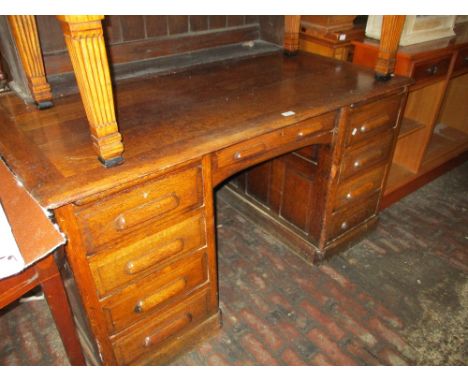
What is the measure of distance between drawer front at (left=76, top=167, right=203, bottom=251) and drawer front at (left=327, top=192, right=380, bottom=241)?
1122mm

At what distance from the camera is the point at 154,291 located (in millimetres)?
1630

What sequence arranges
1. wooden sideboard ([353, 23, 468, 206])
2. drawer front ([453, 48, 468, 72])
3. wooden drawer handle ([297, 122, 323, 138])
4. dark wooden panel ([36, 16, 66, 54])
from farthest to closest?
drawer front ([453, 48, 468, 72])
wooden sideboard ([353, 23, 468, 206])
dark wooden panel ([36, 16, 66, 54])
wooden drawer handle ([297, 122, 323, 138])

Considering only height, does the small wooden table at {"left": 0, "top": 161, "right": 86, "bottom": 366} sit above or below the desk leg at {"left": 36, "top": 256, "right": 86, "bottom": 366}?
above

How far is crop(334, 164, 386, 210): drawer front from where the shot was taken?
2.25 m

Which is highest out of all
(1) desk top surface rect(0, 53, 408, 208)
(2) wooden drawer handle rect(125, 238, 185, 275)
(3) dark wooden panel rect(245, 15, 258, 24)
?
(3) dark wooden panel rect(245, 15, 258, 24)

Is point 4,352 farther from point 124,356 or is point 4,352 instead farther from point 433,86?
point 433,86

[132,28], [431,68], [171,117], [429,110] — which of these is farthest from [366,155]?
[132,28]

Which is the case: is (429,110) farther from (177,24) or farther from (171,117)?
(171,117)

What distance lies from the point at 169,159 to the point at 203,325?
100 centimetres

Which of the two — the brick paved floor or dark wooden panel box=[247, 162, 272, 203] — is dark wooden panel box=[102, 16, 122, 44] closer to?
dark wooden panel box=[247, 162, 272, 203]

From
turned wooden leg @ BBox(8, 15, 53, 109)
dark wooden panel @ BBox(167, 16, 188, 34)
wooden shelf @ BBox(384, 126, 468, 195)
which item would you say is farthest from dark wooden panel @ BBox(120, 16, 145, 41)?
Result: wooden shelf @ BBox(384, 126, 468, 195)

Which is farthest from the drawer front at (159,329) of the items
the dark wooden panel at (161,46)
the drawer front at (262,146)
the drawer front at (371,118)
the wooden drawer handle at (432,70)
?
the wooden drawer handle at (432,70)

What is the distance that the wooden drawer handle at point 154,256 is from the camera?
1479 mm

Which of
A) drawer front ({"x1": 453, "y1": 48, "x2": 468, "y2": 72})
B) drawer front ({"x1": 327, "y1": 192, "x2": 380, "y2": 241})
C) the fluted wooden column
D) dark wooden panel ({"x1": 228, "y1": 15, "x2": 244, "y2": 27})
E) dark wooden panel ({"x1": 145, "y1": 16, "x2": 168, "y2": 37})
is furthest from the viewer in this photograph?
drawer front ({"x1": 453, "y1": 48, "x2": 468, "y2": 72})
